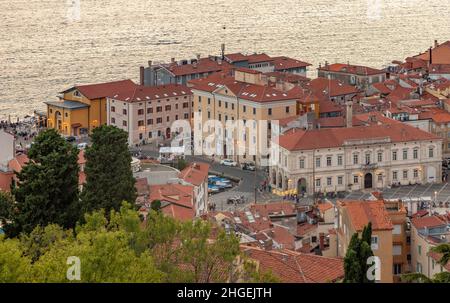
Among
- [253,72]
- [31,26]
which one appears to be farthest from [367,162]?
[31,26]

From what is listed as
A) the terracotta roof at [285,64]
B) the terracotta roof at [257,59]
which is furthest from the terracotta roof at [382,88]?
the terracotta roof at [257,59]

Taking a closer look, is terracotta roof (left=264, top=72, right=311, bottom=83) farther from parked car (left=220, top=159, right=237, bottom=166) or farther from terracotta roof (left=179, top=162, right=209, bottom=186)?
terracotta roof (left=179, top=162, right=209, bottom=186)

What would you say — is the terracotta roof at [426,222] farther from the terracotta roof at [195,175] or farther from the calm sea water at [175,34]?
the calm sea water at [175,34]

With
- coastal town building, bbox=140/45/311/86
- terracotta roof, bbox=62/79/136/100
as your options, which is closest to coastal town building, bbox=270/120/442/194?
terracotta roof, bbox=62/79/136/100

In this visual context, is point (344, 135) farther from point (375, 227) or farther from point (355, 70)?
point (375, 227)
